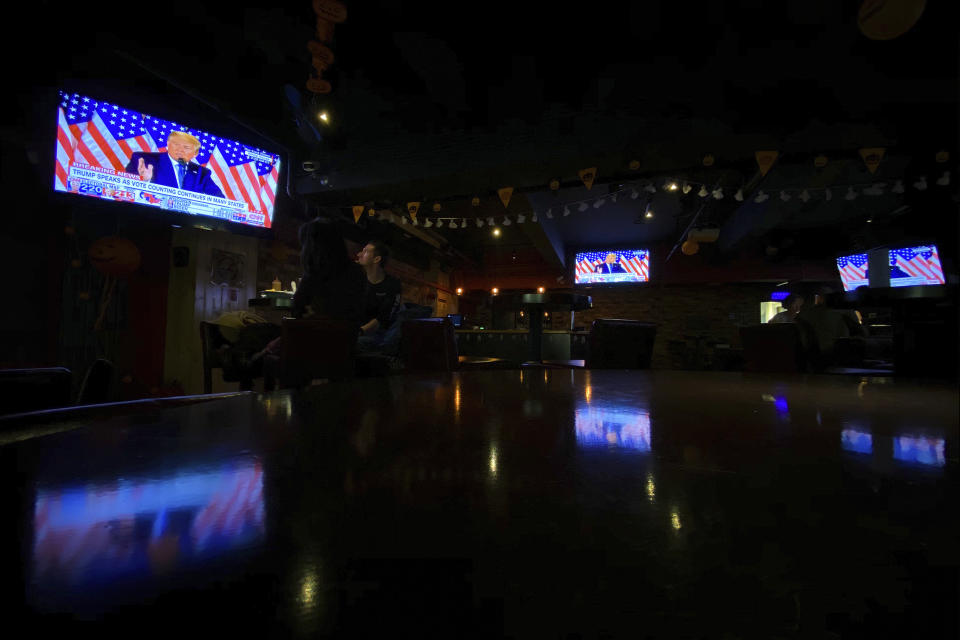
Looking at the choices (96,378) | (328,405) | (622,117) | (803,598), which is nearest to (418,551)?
(803,598)

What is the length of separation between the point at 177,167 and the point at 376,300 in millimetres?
2050

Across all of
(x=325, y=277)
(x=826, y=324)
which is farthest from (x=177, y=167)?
(x=826, y=324)

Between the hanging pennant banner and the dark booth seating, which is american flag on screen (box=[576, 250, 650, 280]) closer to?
the hanging pennant banner

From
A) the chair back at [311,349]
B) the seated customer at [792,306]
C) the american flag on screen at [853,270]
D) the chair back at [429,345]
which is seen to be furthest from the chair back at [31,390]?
the american flag on screen at [853,270]

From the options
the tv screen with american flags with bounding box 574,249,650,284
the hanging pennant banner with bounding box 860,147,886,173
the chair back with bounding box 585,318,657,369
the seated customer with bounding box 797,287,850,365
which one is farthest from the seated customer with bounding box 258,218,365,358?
the tv screen with american flags with bounding box 574,249,650,284

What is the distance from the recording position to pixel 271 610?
19 centimetres

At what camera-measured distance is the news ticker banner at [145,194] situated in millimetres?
2701

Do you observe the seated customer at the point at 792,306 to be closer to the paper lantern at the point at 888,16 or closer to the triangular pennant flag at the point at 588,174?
the triangular pennant flag at the point at 588,174

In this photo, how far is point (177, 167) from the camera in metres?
3.11

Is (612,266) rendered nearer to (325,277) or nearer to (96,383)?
(325,277)

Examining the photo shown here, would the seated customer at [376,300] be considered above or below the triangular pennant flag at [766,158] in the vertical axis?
below

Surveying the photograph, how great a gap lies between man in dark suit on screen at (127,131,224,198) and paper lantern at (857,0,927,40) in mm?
4568

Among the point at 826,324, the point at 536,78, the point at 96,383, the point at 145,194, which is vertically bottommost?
the point at 96,383

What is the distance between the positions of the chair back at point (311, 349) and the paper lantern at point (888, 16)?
3.16m
